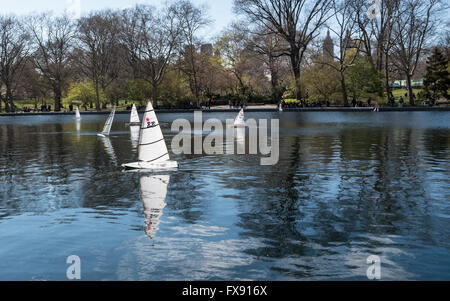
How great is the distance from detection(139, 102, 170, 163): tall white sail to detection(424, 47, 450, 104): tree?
194 feet

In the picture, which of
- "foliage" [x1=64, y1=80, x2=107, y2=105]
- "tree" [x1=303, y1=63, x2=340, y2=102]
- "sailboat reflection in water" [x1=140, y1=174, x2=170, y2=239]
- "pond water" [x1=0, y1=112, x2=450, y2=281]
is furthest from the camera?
"foliage" [x1=64, y1=80, x2=107, y2=105]

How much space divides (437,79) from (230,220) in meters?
66.2

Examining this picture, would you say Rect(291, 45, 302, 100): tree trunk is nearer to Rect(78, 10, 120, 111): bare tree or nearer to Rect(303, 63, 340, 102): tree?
Rect(303, 63, 340, 102): tree

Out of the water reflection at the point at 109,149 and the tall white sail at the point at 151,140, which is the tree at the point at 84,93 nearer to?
the water reflection at the point at 109,149

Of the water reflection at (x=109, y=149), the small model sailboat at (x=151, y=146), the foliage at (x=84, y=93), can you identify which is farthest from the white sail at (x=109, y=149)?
the foliage at (x=84, y=93)

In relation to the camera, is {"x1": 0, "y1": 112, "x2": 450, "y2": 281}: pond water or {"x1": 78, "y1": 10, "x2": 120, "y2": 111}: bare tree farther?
{"x1": 78, "y1": 10, "x2": 120, "y2": 111}: bare tree

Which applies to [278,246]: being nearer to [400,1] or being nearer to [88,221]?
[88,221]

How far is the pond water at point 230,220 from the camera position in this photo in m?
7.20

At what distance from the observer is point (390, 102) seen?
66.9 m

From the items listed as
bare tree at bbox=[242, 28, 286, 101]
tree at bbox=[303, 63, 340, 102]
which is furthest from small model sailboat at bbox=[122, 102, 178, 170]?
bare tree at bbox=[242, 28, 286, 101]

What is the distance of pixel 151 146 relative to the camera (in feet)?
52.4

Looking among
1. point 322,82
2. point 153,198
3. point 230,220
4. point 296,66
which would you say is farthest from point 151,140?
point 322,82

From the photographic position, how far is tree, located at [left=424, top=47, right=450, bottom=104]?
67.4 metres

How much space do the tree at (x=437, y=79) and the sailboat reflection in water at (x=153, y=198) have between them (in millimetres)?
60640
